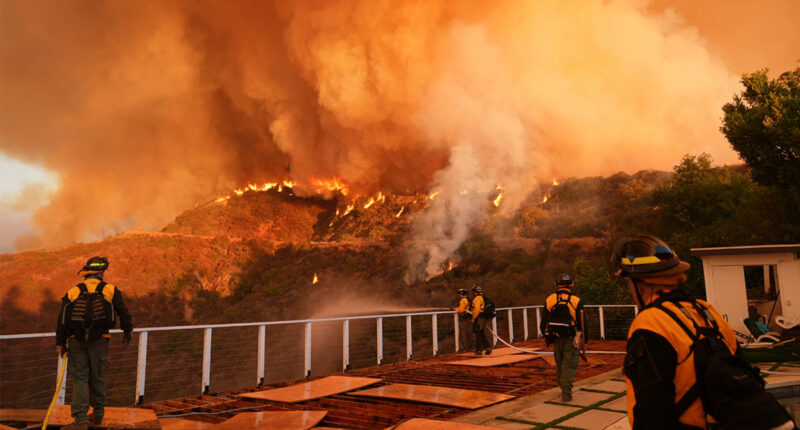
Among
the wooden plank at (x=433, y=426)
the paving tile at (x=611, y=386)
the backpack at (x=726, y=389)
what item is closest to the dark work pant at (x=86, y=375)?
the wooden plank at (x=433, y=426)

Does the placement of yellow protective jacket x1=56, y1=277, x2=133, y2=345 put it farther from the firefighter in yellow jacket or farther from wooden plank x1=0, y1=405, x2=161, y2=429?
the firefighter in yellow jacket

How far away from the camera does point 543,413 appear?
16.0 ft

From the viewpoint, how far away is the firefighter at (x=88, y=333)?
4.34 metres

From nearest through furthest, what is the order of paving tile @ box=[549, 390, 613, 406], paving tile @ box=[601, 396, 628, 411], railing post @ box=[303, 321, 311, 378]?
paving tile @ box=[601, 396, 628, 411] < paving tile @ box=[549, 390, 613, 406] < railing post @ box=[303, 321, 311, 378]

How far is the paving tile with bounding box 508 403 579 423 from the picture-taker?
4633 millimetres

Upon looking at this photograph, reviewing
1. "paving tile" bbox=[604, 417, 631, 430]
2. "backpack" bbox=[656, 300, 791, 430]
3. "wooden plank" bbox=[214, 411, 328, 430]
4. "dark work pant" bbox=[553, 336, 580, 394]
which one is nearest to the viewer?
"backpack" bbox=[656, 300, 791, 430]

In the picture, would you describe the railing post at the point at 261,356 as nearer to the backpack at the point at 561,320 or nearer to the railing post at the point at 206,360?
the railing post at the point at 206,360

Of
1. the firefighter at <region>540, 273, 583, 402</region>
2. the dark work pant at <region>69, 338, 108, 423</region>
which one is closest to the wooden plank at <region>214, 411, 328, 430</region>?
the dark work pant at <region>69, 338, 108, 423</region>

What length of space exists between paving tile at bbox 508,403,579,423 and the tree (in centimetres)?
1898

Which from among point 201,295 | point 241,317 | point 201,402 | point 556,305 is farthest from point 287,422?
point 201,295

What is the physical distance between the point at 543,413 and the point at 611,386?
2124 mm

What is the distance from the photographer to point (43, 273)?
52219mm

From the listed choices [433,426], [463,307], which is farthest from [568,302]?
[463,307]

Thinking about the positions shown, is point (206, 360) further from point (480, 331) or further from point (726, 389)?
point (726, 389)
